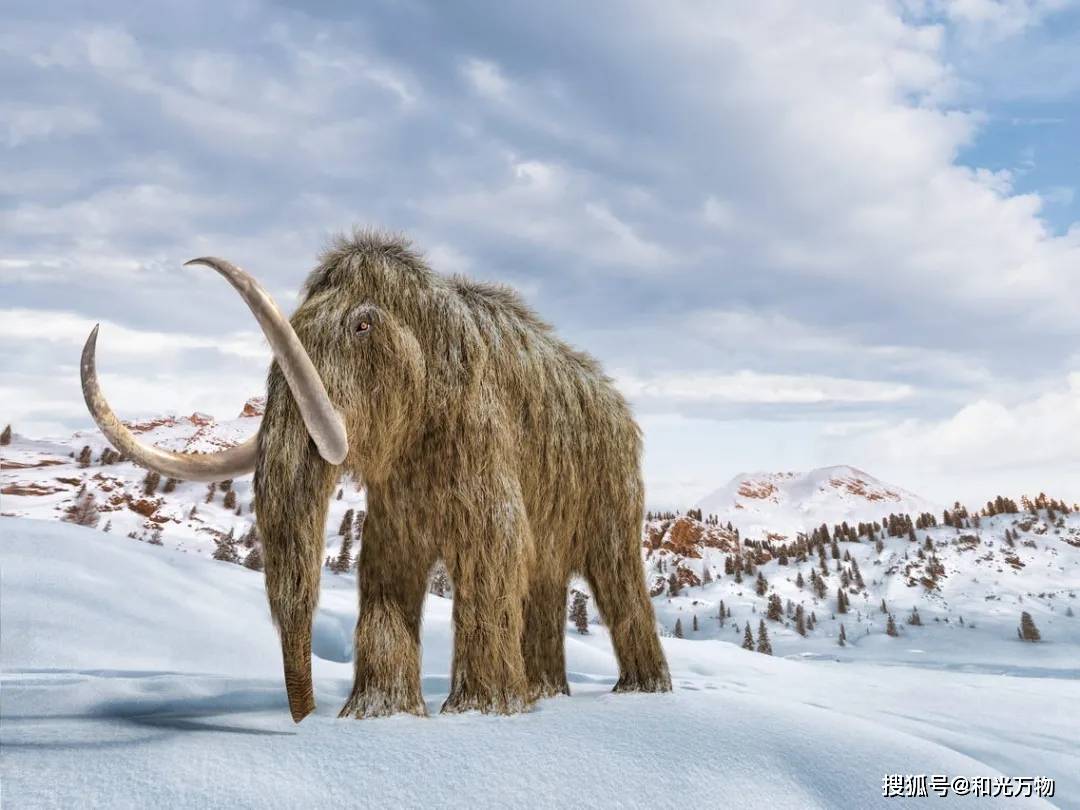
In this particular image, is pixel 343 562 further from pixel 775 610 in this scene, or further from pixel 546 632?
pixel 775 610

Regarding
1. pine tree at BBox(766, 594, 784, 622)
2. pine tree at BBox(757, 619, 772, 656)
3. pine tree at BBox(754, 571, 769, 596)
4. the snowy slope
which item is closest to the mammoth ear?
the snowy slope

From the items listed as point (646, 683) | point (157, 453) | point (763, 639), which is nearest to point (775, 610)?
point (763, 639)

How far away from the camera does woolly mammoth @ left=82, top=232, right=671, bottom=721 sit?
10.3 feet

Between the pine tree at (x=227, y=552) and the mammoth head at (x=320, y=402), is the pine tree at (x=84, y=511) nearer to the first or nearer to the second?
the pine tree at (x=227, y=552)

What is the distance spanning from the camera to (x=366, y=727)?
2.91 m

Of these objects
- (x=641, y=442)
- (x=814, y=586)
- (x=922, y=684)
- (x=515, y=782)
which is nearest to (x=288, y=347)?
(x=515, y=782)

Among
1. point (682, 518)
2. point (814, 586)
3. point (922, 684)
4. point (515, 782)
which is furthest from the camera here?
point (682, 518)

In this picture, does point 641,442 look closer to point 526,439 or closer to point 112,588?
point 526,439

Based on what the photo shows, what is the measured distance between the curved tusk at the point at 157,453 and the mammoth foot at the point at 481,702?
5.16ft

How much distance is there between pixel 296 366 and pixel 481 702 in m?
1.93

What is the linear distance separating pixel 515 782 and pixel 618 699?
5.93 ft

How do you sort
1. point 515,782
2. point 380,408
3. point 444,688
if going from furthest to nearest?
point 444,688
point 380,408
point 515,782

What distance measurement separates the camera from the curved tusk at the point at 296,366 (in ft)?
9.40

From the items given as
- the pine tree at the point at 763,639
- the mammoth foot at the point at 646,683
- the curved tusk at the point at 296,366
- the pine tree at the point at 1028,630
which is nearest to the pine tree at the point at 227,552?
the mammoth foot at the point at 646,683
